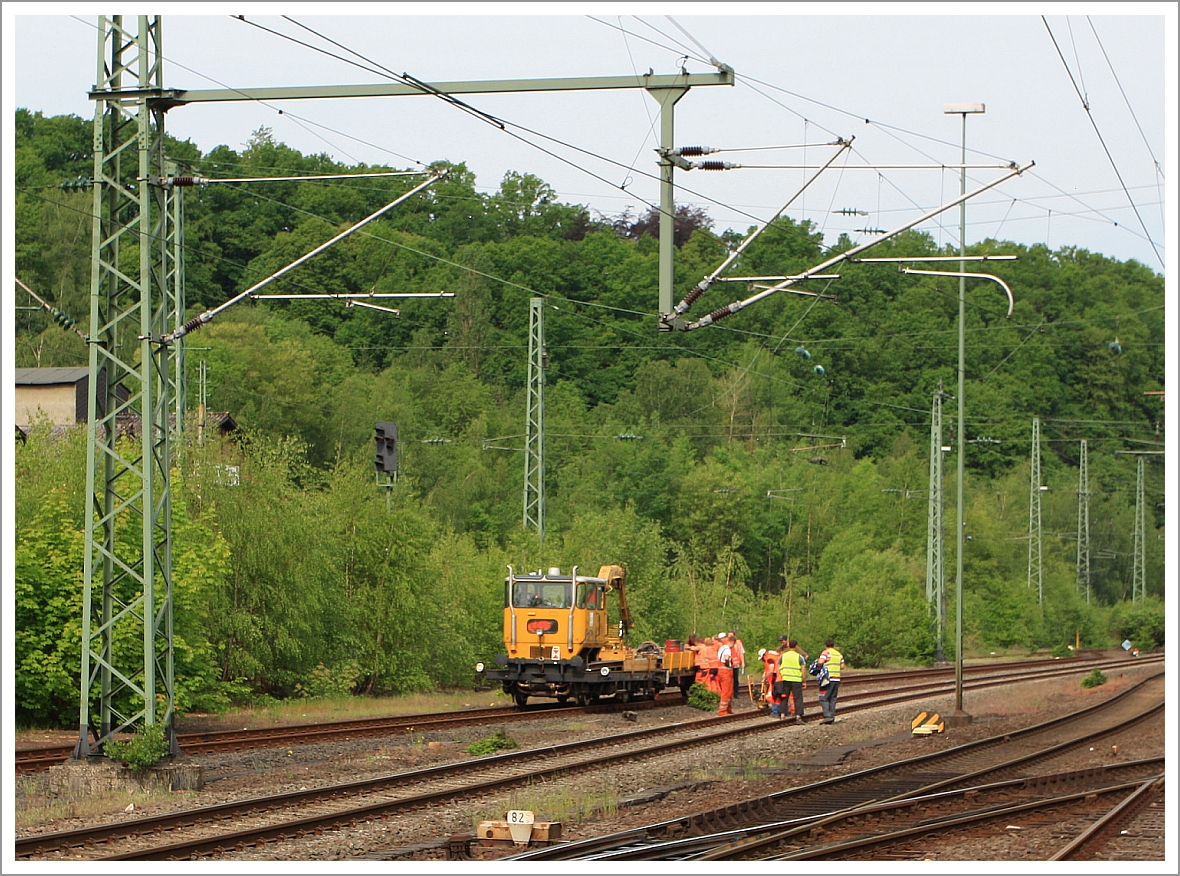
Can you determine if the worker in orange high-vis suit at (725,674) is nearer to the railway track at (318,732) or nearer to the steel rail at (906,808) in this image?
the railway track at (318,732)

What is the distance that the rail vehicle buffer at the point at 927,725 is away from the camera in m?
26.9

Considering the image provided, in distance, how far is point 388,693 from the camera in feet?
124

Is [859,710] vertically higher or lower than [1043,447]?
lower

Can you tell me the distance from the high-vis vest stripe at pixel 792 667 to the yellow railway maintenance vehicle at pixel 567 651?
4.73m

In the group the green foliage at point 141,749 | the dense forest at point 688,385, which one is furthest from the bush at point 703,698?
the green foliage at point 141,749

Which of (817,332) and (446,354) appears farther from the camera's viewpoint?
(446,354)

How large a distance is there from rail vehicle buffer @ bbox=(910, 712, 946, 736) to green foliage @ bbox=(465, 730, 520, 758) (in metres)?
8.29

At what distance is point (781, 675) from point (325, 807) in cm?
1493

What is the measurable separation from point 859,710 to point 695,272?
45869 millimetres

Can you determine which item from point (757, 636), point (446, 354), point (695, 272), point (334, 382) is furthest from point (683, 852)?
point (446, 354)

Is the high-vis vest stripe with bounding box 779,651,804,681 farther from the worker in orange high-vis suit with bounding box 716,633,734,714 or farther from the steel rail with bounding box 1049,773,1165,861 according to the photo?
the steel rail with bounding box 1049,773,1165,861

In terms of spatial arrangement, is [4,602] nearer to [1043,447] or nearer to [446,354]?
[446,354]

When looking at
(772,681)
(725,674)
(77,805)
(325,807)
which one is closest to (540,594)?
(725,674)

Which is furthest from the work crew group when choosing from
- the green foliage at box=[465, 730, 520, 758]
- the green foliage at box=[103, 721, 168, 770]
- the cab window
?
the green foliage at box=[103, 721, 168, 770]
